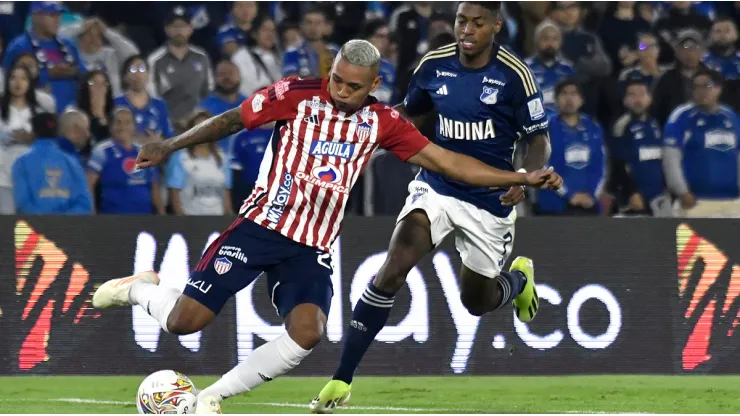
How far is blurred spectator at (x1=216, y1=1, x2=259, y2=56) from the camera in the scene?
1166 centimetres

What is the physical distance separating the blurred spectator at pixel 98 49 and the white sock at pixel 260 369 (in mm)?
5189

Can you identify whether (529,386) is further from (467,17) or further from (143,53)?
(143,53)

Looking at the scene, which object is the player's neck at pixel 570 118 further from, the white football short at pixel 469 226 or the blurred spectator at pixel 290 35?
the white football short at pixel 469 226

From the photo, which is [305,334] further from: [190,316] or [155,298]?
[155,298]

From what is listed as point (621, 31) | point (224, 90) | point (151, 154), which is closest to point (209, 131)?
point (151, 154)

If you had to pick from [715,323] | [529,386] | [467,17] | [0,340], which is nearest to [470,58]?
[467,17]

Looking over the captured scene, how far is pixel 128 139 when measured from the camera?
10.4 m

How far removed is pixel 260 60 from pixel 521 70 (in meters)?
4.15

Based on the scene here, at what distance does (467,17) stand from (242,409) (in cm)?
264

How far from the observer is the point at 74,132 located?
34.1ft

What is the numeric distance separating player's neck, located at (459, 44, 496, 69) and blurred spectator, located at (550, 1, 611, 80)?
4074 mm

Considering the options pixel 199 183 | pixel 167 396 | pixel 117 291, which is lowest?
pixel 199 183

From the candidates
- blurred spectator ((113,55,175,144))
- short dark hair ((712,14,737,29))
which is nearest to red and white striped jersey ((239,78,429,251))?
blurred spectator ((113,55,175,144))

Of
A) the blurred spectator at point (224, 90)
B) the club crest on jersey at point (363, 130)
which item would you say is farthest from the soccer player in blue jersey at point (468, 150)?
the blurred spectator at point (224, 90)
